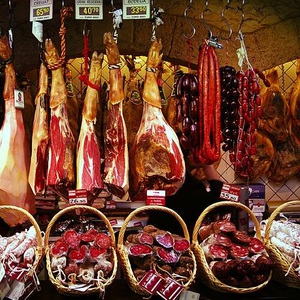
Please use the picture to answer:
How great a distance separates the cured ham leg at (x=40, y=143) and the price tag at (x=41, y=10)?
1.08 ft

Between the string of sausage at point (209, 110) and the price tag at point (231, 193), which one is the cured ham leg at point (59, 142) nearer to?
the string of sausage at point (209, 110)

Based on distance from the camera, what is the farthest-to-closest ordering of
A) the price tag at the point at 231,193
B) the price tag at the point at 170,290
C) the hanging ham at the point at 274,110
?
1. the hanging ham at the point at 274,110
2. the price tag at the point at 231,193
3. the price tag at the point at 170,290

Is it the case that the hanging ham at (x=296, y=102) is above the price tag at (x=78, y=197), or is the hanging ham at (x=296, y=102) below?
above

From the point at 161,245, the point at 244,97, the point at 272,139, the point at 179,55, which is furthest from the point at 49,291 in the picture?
the point at 272,139

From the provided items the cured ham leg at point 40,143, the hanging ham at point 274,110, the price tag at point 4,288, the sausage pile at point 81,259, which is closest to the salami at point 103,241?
the sausage pile at point 81,259

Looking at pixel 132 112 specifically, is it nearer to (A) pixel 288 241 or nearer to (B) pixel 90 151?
(B) pixel 90 151

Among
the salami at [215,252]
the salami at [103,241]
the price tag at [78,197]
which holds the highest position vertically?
the price tag at [78,197]

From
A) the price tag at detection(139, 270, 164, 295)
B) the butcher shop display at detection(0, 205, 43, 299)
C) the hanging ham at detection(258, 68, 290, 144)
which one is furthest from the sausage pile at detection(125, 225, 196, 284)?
the hanging ham at detection(258, 68, 290, 144)

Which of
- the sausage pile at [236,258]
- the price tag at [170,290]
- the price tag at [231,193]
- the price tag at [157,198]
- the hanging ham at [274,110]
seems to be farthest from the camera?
the hanging ham at [274,110]

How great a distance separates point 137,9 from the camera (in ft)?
9.19

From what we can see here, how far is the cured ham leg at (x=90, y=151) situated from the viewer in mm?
2887

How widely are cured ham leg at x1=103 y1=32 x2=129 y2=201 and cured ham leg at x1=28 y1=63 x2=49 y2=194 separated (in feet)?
1.22

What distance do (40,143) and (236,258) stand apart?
4.46 feet

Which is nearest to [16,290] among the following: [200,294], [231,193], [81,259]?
[81,259]
